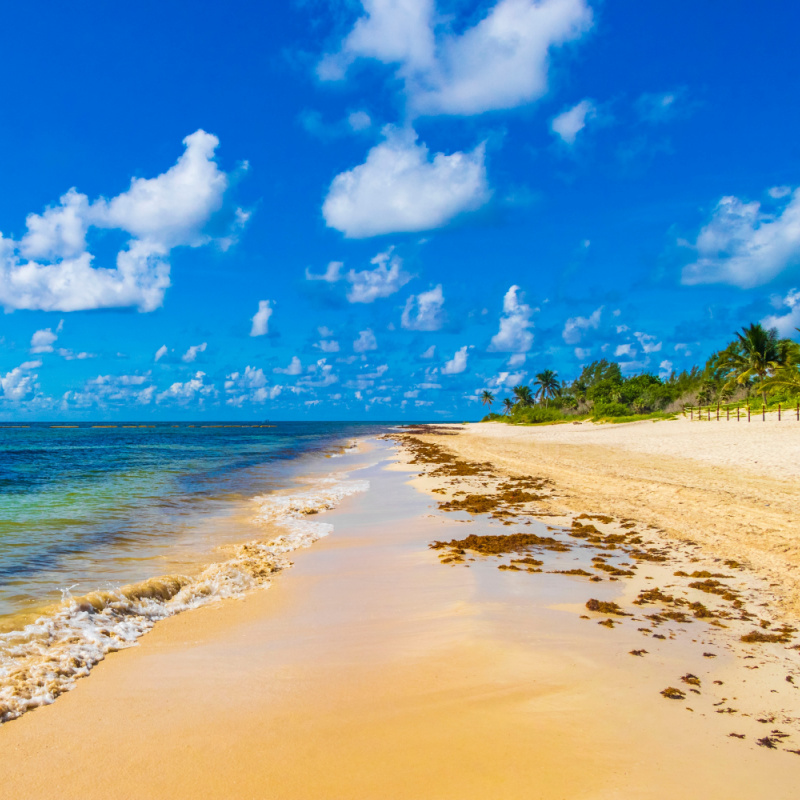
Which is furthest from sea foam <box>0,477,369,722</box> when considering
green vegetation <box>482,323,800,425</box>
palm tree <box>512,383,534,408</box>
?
palm tree <box>512,383,534,408</box>

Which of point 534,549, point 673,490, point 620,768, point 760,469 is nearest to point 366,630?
point 620,768

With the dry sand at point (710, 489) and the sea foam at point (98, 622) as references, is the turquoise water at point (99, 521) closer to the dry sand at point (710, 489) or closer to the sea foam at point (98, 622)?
the sea foam at point (98, 622)

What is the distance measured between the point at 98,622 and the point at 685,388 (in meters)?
90.4

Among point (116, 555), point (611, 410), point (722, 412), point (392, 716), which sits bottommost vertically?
point (116, 555)

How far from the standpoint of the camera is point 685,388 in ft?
267

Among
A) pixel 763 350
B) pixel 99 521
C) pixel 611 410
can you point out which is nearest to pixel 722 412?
pixel 763 350

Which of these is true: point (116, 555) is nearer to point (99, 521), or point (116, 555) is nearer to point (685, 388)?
point (99, 521)

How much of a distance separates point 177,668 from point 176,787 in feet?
5.83

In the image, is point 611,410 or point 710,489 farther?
point 611,410

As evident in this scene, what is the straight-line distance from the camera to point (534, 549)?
8.80 meters

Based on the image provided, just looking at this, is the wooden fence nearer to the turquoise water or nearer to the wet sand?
the turquoise water

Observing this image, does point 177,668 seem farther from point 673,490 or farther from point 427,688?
point 673,490

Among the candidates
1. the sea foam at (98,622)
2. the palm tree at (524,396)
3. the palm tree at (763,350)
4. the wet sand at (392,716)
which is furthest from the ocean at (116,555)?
the palm tree at (524,396)

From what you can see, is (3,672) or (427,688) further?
(3,672)
